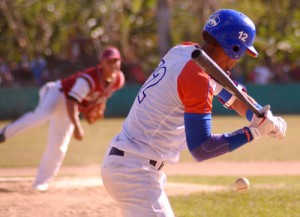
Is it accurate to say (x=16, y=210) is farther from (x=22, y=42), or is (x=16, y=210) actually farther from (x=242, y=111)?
(x=22, y=42)

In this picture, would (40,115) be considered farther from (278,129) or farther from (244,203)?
(278,129)

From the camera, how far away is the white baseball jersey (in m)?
4.74

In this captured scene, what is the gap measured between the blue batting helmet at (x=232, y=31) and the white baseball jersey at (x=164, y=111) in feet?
0.68

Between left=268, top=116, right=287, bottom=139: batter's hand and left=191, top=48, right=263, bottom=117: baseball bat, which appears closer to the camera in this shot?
left=191, top=48, right=263, bottom=117: baseball bat

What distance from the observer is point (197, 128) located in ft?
15.1

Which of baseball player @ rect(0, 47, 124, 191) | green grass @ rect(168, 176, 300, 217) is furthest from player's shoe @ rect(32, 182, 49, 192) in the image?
green grass @ rect(168, 176, 300, 217)

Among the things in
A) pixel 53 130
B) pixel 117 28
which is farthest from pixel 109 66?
pixel 117 28

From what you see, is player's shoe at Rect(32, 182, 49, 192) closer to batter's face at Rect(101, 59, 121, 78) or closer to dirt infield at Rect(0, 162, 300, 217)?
dirt infield at Rect(0, 162, 300, 217)

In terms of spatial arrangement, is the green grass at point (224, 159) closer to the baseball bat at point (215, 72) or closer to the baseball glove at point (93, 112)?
the baseball glove at point (93, 112)

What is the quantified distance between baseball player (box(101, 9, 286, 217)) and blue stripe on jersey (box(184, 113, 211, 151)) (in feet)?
0.34

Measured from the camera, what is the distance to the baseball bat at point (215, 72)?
4.45 meters

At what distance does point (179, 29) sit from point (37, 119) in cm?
2615


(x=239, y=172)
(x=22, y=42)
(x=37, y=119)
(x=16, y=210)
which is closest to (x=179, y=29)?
(x=22, y=42)

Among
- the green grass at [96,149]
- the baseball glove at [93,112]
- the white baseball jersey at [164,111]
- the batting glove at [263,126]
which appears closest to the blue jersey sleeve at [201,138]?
the white baseball jersey at [164,111]
